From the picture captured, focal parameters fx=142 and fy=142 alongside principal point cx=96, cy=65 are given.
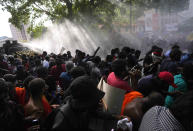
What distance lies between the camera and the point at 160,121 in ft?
3.77

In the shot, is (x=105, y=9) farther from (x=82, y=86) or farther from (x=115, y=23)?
(x=82, y=86)

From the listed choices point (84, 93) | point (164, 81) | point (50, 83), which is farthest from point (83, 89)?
point (50, 83)

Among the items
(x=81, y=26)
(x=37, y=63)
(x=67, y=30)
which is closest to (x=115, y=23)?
(x=81, y=26)

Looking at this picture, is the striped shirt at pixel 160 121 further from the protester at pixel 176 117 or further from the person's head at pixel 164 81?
the person's head at pixel 164 81

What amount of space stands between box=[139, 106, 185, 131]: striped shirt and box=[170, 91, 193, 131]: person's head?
38mm

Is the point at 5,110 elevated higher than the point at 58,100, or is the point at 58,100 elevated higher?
the point at 5,110

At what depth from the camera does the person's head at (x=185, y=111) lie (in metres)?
1.02

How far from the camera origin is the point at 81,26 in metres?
17.5

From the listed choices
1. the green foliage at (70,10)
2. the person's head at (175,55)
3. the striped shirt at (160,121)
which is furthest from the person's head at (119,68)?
the green foliage at (70,10)

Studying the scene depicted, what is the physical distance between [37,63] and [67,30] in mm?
13088

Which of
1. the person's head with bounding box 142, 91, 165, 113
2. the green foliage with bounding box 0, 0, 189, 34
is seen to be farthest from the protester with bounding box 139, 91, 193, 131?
the green foliage with bounding box 0, 0, 189, 34

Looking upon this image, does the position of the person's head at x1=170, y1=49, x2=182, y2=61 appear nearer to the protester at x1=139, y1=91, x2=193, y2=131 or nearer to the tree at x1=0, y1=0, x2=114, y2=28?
the protester at x1=139, y1=91, x2=193, y2=131

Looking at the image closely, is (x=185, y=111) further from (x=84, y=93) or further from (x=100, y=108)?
(x=100, y=108)

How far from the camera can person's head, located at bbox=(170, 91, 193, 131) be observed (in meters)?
1.02
